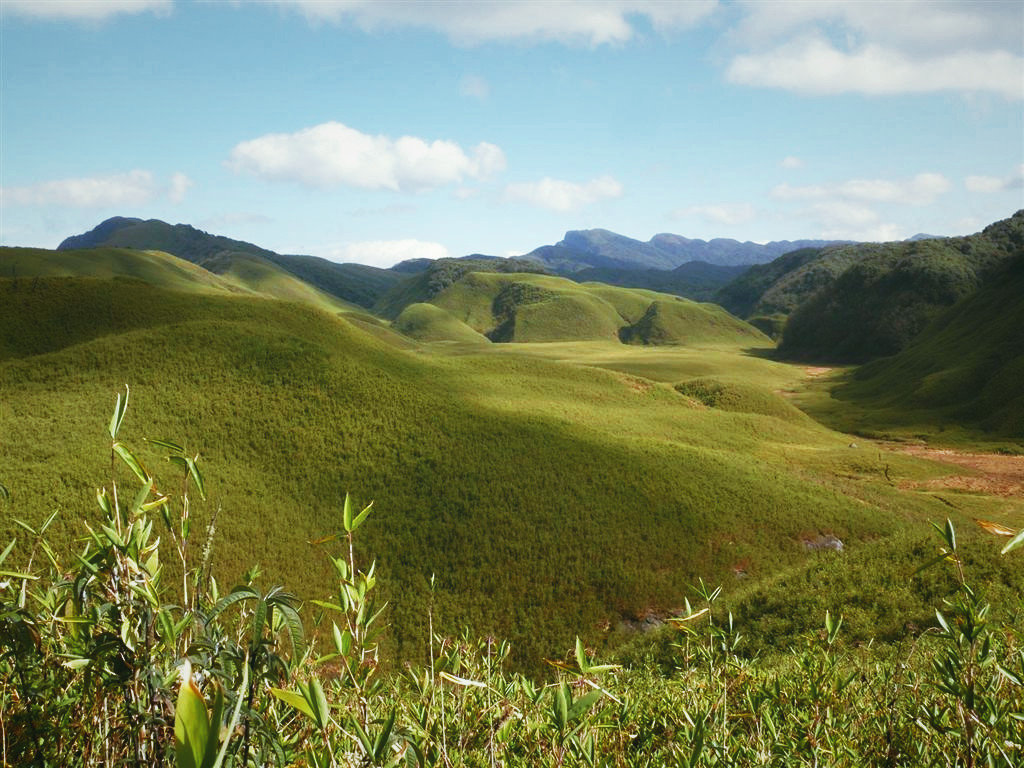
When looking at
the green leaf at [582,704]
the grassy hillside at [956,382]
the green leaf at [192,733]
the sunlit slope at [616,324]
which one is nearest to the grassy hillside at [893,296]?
the grassy hillside at [956,382]

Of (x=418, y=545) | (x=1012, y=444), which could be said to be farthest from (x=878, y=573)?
(x=1012, y=444)

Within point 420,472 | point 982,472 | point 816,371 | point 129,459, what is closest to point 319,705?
point 129,459

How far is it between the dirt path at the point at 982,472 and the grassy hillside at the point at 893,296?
Answer: 77.7 m

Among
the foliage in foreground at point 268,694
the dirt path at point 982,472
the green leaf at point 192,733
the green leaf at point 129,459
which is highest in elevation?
the green leaf at point 129,459

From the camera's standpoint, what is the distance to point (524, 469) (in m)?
34.3

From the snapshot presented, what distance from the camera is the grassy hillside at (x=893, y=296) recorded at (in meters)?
124

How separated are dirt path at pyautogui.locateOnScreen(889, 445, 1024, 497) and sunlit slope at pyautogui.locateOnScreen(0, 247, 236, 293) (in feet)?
299

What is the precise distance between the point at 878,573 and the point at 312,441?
28178 millimetres

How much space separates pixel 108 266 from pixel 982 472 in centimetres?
14580

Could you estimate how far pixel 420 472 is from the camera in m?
33.1

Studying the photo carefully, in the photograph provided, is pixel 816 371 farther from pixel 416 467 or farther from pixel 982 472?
pixel 416 467

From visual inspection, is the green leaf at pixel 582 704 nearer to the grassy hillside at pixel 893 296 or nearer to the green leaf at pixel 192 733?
the green leaf at pixel 192 733

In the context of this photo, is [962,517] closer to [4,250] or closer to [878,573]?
[878,573]

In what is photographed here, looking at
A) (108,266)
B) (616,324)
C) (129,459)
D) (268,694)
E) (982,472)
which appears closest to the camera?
(129,459)
